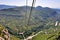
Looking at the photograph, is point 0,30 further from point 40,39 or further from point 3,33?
point 40,39

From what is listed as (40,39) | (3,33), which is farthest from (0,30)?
(40,39)

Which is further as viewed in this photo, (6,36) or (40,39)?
(40,39)

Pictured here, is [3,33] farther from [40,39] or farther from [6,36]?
[40,39]

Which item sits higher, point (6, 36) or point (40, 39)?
point (6, 36)

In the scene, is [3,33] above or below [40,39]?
above

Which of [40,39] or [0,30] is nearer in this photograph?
[0,30]

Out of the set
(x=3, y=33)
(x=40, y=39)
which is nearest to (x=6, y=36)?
(x=3, y=33)

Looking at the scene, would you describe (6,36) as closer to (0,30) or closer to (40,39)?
(0,30)
